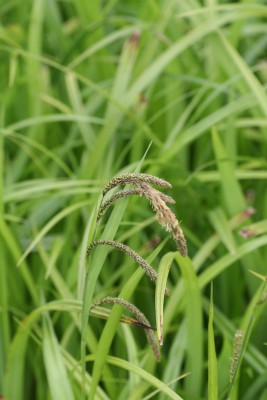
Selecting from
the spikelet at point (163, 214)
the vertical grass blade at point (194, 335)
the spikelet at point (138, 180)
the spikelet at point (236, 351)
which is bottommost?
the spikelet at point (236, 351)

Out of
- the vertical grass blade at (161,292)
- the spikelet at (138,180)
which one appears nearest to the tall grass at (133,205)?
the vertical grass blade at (161,292)

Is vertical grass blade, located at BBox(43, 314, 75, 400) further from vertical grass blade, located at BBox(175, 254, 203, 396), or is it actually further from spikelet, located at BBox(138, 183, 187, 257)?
spikelet, located at BBox(138, 183, 187, 257)

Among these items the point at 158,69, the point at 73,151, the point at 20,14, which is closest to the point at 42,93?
the point at 73,151

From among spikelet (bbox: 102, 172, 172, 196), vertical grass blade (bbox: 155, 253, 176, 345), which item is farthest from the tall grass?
spikelet (bbox: 102, 172, 172, 196)

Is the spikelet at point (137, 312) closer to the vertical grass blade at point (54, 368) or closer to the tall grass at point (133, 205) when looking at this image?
the tall grass at point (133, 205)

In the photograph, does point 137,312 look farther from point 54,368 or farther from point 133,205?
point 133,205

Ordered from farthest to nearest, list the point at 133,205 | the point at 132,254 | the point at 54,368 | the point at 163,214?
1. the point at 133,205
2. the point at 54,368
3. the point at 132,254
4. the point at 163,214

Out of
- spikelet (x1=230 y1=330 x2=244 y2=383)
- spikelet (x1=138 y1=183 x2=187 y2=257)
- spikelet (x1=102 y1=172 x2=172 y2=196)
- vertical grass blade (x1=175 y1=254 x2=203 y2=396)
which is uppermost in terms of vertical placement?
spikelet (x1=102 y1=172 x2=172 y2=196)

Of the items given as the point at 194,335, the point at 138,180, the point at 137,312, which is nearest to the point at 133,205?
the point at 194,335
